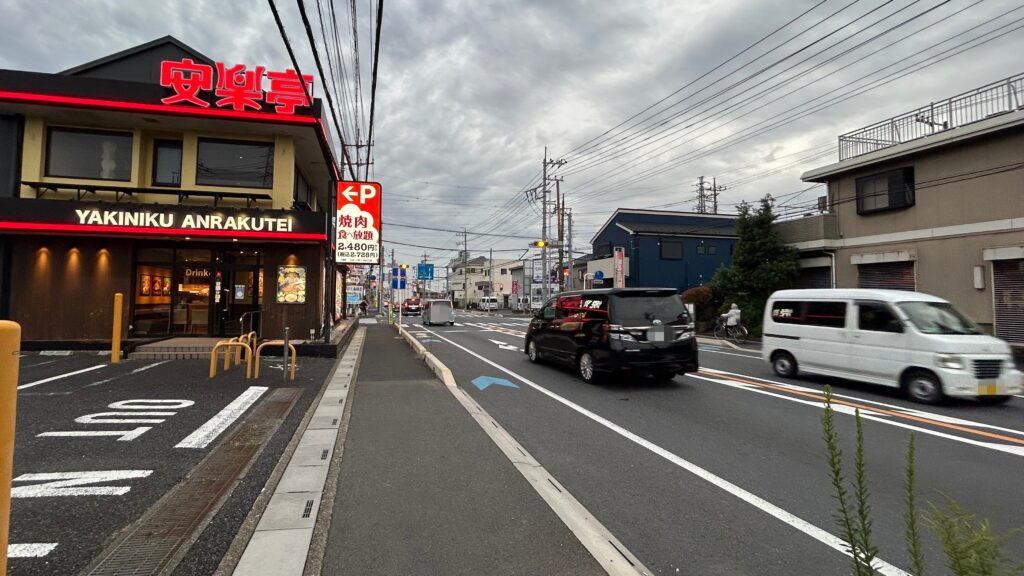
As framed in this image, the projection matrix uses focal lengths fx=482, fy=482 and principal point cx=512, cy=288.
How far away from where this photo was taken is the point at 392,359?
13.4 meters

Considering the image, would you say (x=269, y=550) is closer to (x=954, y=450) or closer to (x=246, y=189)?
(x=954, y=450)

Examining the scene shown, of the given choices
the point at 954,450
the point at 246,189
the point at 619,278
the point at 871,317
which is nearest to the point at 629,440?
the point at 954,450

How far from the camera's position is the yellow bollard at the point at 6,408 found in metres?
2.29

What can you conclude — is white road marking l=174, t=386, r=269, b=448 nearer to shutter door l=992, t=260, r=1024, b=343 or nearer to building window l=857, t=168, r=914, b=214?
shutter door l=992, t=260, r=1024, b=343

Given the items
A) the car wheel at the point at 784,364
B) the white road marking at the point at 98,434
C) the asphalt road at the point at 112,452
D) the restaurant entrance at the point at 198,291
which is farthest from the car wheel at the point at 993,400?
the restaurant entrance at the point at 198,291

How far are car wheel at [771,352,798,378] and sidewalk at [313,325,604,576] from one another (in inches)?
300

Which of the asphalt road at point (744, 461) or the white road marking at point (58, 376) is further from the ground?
the white road marking at point (58, 376)

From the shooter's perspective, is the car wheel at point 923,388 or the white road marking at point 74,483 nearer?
the white road marking at point 74,483

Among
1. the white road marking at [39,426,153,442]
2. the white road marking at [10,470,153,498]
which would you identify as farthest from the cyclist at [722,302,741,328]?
the white road marking at [10,470,153,498]

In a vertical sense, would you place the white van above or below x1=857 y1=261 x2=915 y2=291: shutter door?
below

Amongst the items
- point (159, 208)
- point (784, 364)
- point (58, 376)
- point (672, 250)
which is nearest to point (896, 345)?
point (784, 364)

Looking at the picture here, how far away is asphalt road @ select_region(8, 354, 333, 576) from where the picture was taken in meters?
3.31

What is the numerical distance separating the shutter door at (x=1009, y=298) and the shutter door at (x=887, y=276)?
7.26ft

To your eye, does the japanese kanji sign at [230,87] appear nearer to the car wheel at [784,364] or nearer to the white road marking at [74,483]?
the white road marking at [74,483]
